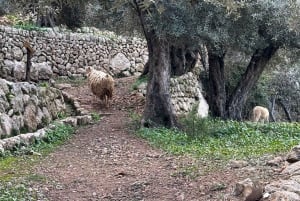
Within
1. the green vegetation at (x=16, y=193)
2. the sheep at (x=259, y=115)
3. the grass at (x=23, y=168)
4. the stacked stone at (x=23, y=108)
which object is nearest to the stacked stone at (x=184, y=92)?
the sheep at (x=259, y=115)

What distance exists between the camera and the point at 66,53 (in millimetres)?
20438

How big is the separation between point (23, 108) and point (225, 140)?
4264 millimetres

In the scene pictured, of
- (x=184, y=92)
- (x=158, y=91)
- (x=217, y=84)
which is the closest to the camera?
(x=158, y=91)

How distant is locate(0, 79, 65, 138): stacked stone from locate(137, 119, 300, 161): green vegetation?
7.48 feet

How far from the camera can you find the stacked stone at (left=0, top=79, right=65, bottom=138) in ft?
32.3

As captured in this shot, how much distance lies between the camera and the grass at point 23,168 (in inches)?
253

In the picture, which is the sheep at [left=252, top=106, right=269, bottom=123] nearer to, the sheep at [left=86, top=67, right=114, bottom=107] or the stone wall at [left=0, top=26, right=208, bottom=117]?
the stone wall at [left=0, top=26, right=208, bottom=117]

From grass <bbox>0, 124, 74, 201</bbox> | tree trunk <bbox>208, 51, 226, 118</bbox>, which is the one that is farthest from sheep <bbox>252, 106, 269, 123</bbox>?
grass <bbox>0, 124, 74, 201</bbox>

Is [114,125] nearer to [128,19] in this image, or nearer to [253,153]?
[128,19]

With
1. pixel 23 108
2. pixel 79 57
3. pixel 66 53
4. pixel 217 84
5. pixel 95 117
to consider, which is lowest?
pixel 95 117

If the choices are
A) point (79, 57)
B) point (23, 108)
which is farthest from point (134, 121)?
point (79, 57)

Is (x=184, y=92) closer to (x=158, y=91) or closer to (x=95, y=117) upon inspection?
(x=95, y=117)

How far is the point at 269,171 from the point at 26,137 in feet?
16.5

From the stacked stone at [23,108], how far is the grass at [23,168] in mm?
462
